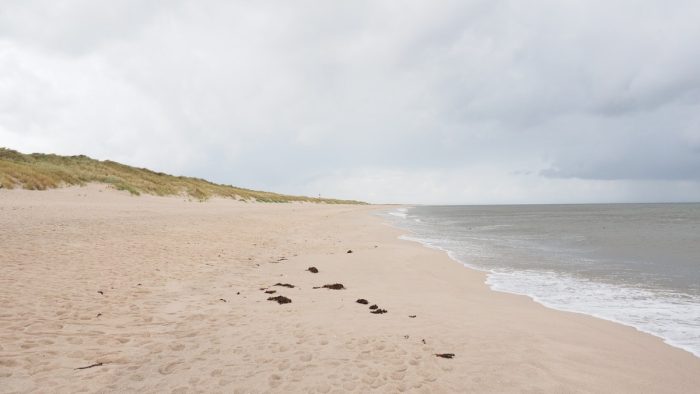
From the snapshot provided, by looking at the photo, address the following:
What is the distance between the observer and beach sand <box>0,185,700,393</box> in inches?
193

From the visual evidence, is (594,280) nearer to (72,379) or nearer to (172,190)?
(72,379)

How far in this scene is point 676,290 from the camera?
1150cm

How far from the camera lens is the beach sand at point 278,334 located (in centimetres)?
491

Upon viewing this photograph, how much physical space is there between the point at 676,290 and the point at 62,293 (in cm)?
1574

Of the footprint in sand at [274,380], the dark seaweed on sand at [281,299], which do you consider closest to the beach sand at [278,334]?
the footprint in sand at [274,380]

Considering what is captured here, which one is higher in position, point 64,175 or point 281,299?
point 64,175

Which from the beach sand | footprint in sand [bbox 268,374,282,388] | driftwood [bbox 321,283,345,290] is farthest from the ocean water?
footprint in sand [bbox 268,374,282,388]

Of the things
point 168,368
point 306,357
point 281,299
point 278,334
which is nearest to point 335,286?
point 281,299

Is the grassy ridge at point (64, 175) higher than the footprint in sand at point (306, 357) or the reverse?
higher

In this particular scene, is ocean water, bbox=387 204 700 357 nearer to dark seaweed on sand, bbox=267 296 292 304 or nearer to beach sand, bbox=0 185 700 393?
beach sand, bbox=0 185 700 393

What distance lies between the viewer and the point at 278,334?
6473 mm

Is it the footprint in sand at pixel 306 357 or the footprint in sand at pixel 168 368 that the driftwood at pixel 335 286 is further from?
the footprint in sand at pixel 168 368

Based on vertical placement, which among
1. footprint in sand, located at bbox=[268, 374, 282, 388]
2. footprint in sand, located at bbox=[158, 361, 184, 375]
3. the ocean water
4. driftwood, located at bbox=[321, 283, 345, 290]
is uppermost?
driftwood, located at bbox=[321, 283, 345, 290]

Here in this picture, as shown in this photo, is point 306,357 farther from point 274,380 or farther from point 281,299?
point 281,299
